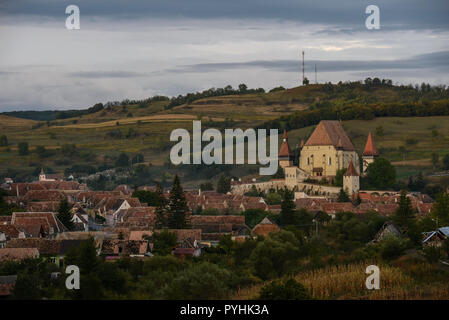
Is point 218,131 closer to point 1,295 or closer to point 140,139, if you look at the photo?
point 140,139

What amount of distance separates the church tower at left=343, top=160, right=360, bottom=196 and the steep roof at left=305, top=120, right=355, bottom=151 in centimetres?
1127

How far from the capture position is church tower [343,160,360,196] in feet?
359

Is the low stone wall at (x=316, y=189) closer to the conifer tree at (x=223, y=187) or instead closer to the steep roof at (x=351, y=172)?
the steep roof at (x=351, y=172)

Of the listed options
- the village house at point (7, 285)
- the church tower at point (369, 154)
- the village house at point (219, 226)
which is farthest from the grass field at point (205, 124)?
the village house at point (7, 285)

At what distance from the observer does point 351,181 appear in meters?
110

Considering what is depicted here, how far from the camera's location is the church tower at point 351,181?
109494 mm

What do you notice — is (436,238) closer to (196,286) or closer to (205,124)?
(196,286)

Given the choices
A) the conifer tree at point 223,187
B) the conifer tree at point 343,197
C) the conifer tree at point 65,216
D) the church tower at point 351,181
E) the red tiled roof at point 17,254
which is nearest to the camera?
the red tiled roof at point 17,254

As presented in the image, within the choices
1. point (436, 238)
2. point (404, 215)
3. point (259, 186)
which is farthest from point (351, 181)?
point (436, 238)

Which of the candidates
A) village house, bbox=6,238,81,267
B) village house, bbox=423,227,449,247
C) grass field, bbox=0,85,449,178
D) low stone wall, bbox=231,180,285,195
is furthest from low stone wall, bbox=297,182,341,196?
village house, bbox=6,238,81,267

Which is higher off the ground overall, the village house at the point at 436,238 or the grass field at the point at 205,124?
the grass field at the point at 205,124

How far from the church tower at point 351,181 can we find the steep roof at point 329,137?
37.0 ft
